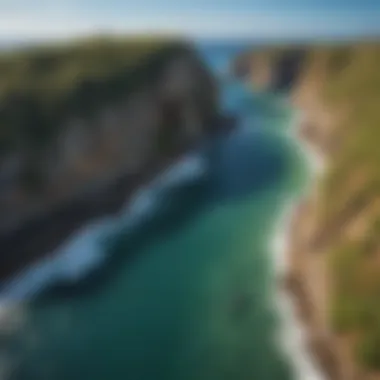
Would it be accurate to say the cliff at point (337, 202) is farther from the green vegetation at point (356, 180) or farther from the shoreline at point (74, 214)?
the shoreline at point (74, 214)

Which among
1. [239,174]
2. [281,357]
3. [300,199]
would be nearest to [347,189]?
[300,199]

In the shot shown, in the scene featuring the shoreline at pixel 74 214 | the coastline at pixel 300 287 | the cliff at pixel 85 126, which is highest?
the cliff at pixel 85 126

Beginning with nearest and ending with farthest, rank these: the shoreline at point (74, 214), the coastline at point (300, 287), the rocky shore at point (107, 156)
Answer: the coastline at point (300, 287) < the shoreline at point (74, 214) < the rocky shore at point (107, 156)

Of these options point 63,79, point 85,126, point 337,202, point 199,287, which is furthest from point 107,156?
point 337,202

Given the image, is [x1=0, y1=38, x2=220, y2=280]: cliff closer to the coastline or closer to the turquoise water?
the turquoise water

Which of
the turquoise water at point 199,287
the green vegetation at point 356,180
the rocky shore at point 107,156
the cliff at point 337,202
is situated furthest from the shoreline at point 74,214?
the green vegetation at point 356,180

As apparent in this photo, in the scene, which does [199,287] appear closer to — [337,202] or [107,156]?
→ [337,202]

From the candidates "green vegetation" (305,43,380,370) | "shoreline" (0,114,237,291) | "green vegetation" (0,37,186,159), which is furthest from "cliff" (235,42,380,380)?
"green vegetation" (0,37,186,159)
